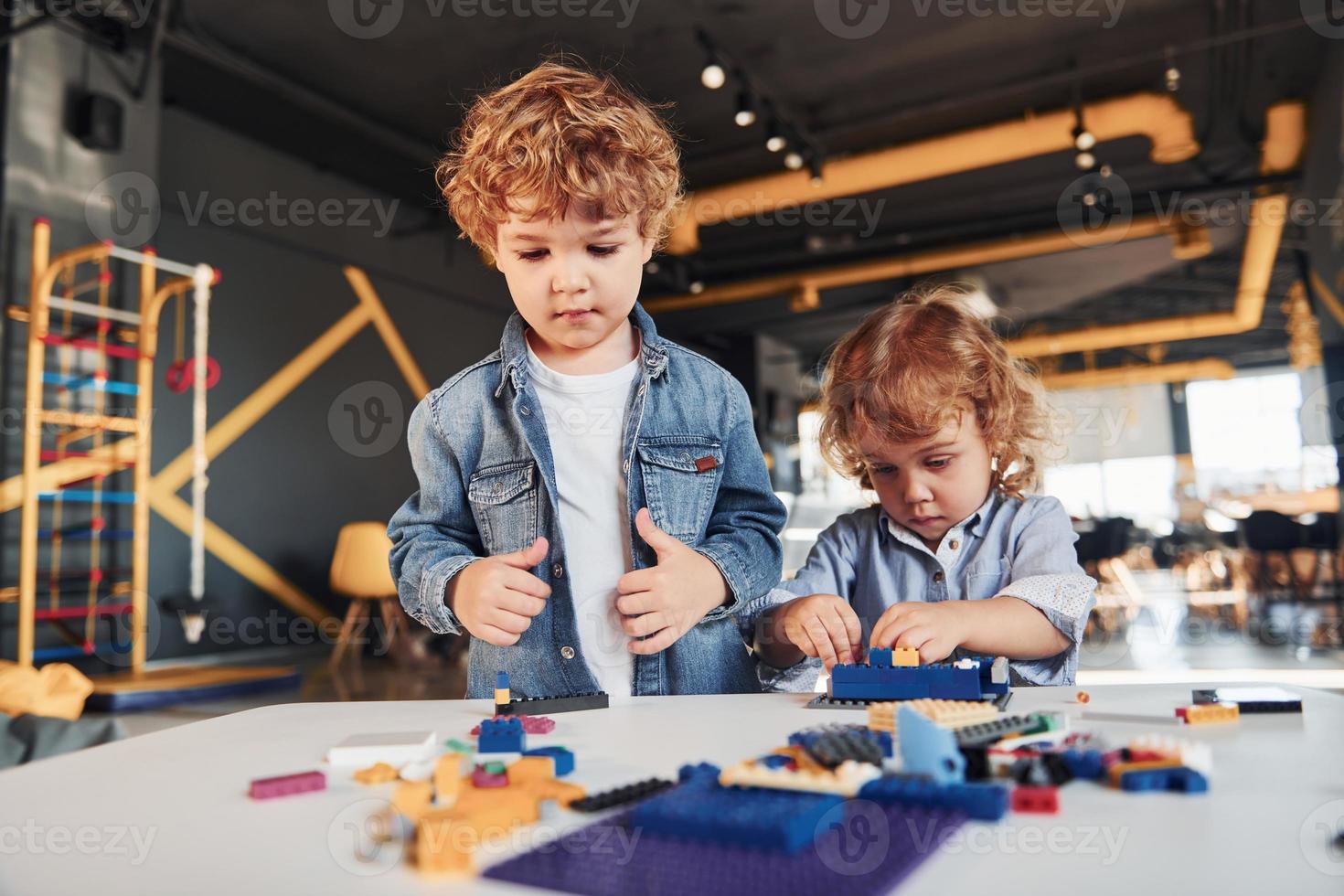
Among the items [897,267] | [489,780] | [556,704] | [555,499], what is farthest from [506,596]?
[897,267]

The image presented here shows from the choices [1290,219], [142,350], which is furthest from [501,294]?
[1290,219]

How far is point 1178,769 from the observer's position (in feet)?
1.52

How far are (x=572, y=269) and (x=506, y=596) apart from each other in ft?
1.03

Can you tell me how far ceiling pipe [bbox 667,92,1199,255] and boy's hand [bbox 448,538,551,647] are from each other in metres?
4.38

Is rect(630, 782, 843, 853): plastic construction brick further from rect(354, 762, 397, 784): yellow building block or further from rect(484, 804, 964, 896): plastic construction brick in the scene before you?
rect(354, 762, 397, 784): yellow building block

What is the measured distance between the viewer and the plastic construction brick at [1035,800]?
1.39ft

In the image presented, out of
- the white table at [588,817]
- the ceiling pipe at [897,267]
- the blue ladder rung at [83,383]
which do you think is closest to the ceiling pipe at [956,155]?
the ceiling pipe at [897,267]

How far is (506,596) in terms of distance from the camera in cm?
77

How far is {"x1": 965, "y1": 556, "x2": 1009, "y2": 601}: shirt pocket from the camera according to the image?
3.74ft

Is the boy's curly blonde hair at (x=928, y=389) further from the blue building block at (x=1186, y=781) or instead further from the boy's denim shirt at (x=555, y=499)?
the blue building block at (x=1186, y=781)

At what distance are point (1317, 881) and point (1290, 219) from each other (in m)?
6.52

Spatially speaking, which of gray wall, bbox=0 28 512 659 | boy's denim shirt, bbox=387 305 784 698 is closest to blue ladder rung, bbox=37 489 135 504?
gray wall, bbox=0 28 512 659

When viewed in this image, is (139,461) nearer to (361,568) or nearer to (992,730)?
(361,568)

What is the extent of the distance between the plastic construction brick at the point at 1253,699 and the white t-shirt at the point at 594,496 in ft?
1.65
